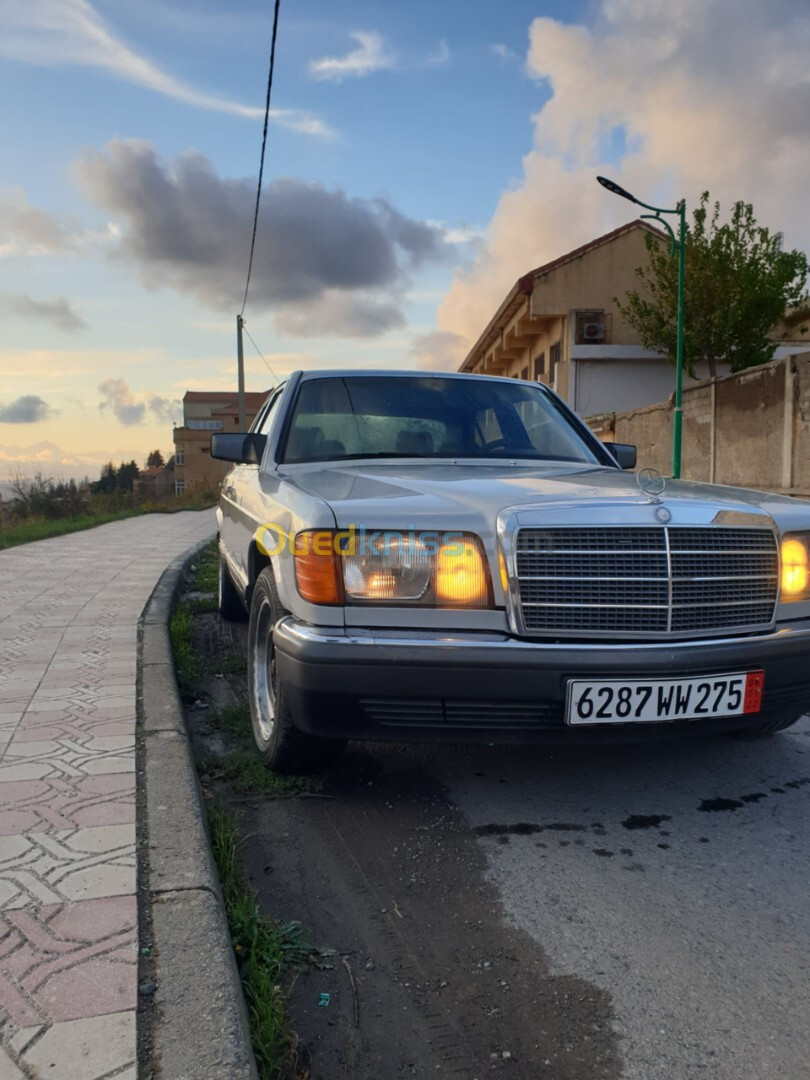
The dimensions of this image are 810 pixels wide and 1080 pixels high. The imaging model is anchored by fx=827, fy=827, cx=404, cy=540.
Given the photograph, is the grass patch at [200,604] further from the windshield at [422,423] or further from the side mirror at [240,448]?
the windshield at [422,423]

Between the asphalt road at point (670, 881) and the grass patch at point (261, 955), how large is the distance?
62 cm

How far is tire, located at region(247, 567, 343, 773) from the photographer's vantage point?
2.96m

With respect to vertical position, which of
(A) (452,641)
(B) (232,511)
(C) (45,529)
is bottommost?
(C) (45,529)

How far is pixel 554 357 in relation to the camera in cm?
2948

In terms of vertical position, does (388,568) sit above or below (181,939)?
above

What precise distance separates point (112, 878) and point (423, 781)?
1321mm

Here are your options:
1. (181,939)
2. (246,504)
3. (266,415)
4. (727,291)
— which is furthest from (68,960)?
(727,291)

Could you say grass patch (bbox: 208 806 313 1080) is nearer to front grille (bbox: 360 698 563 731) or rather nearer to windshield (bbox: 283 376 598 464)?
front grille (bbox: 360 698 563 731)

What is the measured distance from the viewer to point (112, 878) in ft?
7.27

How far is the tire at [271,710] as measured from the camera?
2959 mm

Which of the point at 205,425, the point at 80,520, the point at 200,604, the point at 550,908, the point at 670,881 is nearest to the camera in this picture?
the point at 550,908

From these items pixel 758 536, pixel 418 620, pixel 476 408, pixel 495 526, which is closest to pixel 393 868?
pixel 418 620

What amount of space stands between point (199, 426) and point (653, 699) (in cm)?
8376

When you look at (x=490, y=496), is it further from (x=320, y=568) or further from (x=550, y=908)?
(x=550, y=908)
